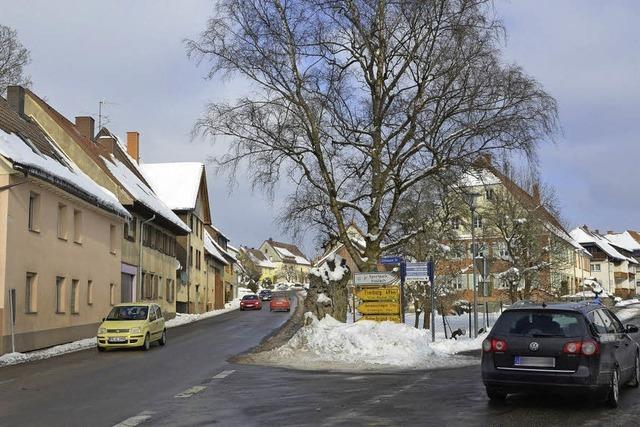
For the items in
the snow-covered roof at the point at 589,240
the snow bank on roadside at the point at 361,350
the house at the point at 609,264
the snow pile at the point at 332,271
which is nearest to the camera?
the snow bank on roadside at the point at 361,350

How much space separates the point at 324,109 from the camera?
2386cm

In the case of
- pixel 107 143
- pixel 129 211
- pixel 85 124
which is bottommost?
pixel 129 211

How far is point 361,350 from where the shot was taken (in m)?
19.0

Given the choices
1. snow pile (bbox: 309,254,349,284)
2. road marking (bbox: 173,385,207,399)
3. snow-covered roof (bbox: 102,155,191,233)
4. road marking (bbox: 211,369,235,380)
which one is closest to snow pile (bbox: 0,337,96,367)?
road marking (bbox: 211,369,235,380)

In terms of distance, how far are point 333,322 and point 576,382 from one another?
13140mm

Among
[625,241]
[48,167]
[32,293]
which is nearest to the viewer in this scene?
[32,293]

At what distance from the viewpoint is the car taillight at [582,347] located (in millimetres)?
9625

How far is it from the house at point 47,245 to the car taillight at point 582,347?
1780cm

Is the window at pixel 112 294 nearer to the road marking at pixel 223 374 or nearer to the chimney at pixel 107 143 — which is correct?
the chimney at pixel 107 143

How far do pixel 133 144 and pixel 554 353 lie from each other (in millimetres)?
53417

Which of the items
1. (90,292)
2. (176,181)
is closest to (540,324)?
(90,292)

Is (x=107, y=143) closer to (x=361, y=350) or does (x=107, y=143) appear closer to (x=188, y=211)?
(x=188, y=211)

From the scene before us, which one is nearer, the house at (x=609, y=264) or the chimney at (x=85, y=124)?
the chimney at (x=85, y=124)

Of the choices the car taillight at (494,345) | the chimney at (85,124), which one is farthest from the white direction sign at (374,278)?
the chimney at (85,124)
